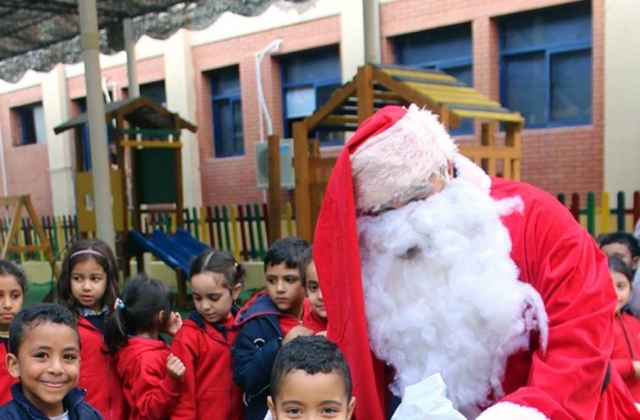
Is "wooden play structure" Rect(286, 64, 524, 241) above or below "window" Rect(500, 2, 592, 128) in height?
below

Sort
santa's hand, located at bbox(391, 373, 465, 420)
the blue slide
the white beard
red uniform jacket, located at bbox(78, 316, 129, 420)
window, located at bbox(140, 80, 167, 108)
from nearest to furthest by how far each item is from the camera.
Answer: santa's hand, located at bbox(391, 373, 465, 420)
the white beard
red uniform jacket, located at bbox(78, 316, 129, 420)
the blue slide
window, located at bbox(140, 80, 167, 108)

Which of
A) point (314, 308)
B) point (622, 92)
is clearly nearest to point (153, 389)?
point (314, 308)

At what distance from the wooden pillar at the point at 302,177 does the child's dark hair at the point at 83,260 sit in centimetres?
245

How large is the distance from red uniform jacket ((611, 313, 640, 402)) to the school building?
4979mm

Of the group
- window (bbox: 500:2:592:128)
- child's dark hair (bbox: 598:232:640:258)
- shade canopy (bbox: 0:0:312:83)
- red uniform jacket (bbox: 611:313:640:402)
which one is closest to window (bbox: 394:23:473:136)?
window (bbox: 500:2:592:128)

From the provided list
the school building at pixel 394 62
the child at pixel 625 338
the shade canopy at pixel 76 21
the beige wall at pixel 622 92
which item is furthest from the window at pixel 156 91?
the child at pixel 625 338

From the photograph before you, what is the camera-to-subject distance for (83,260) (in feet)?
9.64

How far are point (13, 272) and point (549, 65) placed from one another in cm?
751

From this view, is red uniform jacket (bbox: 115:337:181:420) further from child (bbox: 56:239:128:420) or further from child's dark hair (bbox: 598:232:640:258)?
child's dark hair (bbox: 598:232:640:258)

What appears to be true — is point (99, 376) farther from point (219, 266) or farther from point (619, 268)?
point (619, 268)

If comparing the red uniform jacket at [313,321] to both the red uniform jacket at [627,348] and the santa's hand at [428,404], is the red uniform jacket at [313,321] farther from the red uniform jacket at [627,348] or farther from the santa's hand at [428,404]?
the red uniform jacket at [627,348]

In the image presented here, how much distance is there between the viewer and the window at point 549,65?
26.7 ft

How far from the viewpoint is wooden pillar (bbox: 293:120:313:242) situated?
536cm

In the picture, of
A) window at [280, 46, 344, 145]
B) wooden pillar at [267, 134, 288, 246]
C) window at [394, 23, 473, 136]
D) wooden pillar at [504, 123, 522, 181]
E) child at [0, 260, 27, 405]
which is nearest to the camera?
child at [0, 260, 27, 405]
